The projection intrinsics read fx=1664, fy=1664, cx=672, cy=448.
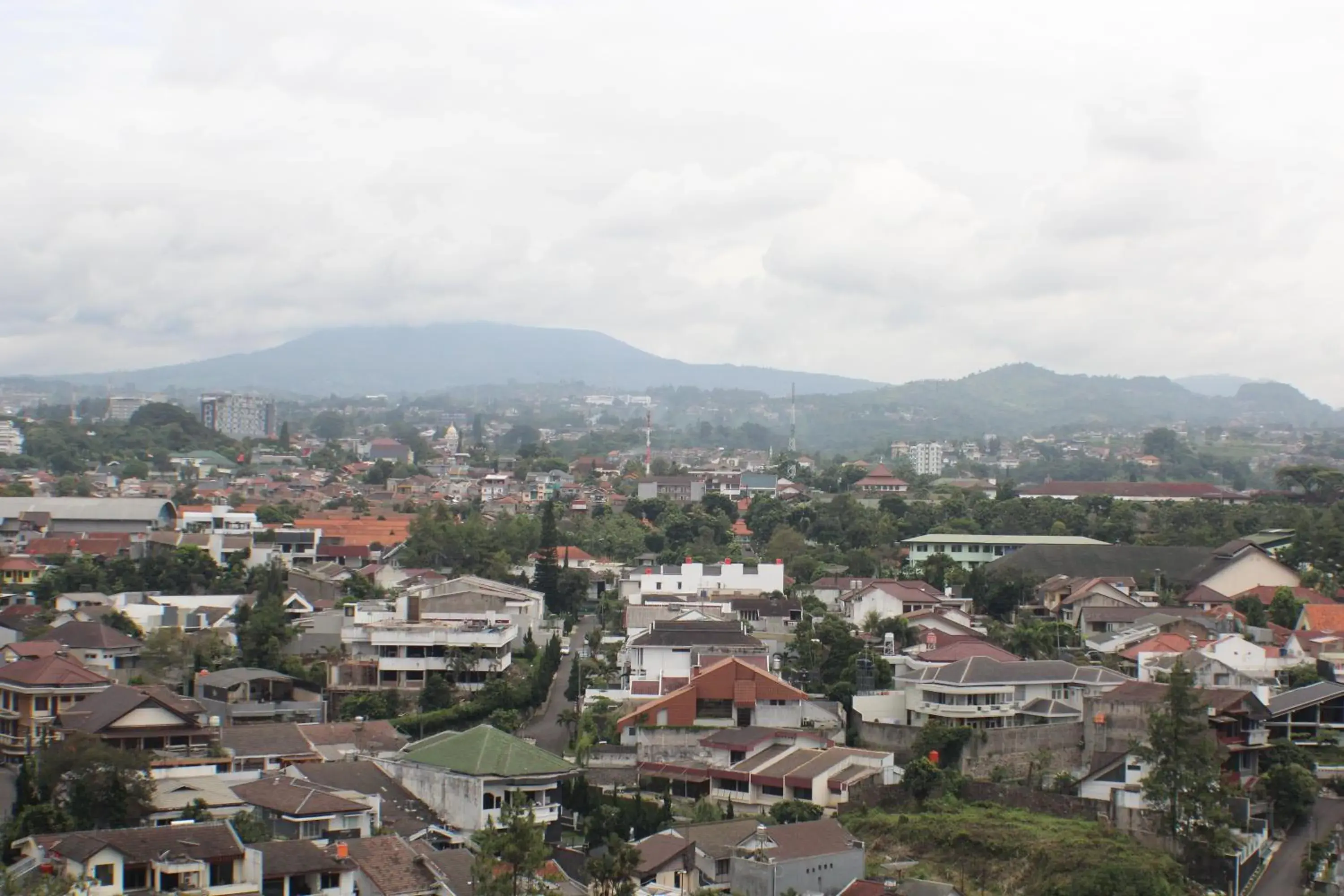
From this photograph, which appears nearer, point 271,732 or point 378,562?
point 271,732

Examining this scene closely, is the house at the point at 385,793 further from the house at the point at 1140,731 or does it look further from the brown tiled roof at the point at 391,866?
the house at the point at 1140,731

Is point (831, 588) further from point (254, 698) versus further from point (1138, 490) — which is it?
point (1138, 490)

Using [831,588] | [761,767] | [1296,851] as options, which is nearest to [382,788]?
[761,767]

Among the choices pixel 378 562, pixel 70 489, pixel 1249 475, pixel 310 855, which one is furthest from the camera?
pixel 1249 475

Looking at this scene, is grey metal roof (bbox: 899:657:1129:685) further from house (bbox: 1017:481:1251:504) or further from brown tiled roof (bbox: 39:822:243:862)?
house (bbox: 1017:481:1251:504)

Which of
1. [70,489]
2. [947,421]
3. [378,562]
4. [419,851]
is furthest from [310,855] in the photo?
[947,421]

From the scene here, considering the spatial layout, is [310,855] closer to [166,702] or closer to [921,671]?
[166,702]

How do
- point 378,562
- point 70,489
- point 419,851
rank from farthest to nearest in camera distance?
point 70,489, point 378,562, point 419,851
